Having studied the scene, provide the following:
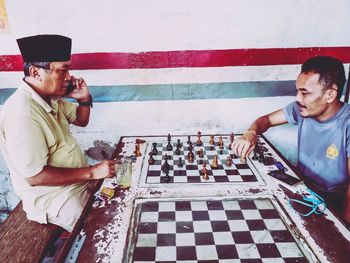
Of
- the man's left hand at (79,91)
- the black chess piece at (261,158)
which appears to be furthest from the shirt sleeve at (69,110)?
the black chess piece at (261,158)

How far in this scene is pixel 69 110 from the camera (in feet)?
9.07

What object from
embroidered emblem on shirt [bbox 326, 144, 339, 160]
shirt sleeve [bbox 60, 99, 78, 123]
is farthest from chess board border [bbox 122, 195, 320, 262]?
Result: shirt sleeve [bbox 60, 99, 78, 123]

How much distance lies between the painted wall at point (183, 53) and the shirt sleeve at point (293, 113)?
1.93 ft

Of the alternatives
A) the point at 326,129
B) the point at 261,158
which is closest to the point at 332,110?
the point at 326,129

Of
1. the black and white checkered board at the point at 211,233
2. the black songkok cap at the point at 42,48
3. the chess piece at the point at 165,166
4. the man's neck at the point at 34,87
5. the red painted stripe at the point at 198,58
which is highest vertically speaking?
the black songkok cap at the point at 42,48

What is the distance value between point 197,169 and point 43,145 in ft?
3.66

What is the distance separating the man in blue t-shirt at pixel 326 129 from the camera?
2303mm

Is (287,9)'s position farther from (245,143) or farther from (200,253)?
(200,253)

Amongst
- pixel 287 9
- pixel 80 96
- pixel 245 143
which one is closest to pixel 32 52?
pixel 80 96

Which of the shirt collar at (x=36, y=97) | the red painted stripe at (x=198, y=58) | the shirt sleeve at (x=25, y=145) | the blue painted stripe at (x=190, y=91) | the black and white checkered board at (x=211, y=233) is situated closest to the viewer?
the black and white checkered board at (x=211, y=233)

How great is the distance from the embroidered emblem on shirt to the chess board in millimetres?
394

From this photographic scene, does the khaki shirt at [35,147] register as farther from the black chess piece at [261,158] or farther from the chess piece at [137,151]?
the black chess piece at [261,158]

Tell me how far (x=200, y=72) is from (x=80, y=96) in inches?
51.0

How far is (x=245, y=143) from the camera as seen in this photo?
92.4 inches
